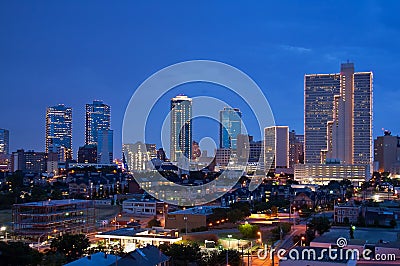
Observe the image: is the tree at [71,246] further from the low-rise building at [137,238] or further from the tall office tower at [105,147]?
the tall office tower at [105,147]

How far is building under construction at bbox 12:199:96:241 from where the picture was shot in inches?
393

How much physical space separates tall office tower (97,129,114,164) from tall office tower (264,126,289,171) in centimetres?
1784

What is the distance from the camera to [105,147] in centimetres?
5500

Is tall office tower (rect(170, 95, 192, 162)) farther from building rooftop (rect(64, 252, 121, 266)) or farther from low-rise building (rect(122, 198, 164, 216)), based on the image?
building rooftop (rect(64, 252, 121, 266))

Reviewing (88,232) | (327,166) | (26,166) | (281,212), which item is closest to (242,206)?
(281,212)

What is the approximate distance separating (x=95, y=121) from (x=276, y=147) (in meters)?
30.2

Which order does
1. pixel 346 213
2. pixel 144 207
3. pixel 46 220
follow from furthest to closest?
pixel 144 207 < pixel 346 213 < pixel 46 220

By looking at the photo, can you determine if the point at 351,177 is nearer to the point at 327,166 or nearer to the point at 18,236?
the point at 327,166

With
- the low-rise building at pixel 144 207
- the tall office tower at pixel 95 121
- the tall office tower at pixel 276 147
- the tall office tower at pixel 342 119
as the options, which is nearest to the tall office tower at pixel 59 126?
the tall office tower at pixel 95 121

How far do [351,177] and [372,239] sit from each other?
72.1 ft

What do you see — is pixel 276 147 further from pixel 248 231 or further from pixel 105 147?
pixel 248 231

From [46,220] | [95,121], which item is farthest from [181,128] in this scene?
[46,220]

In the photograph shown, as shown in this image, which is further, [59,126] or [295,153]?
[59,126]

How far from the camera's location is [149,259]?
5875mm
